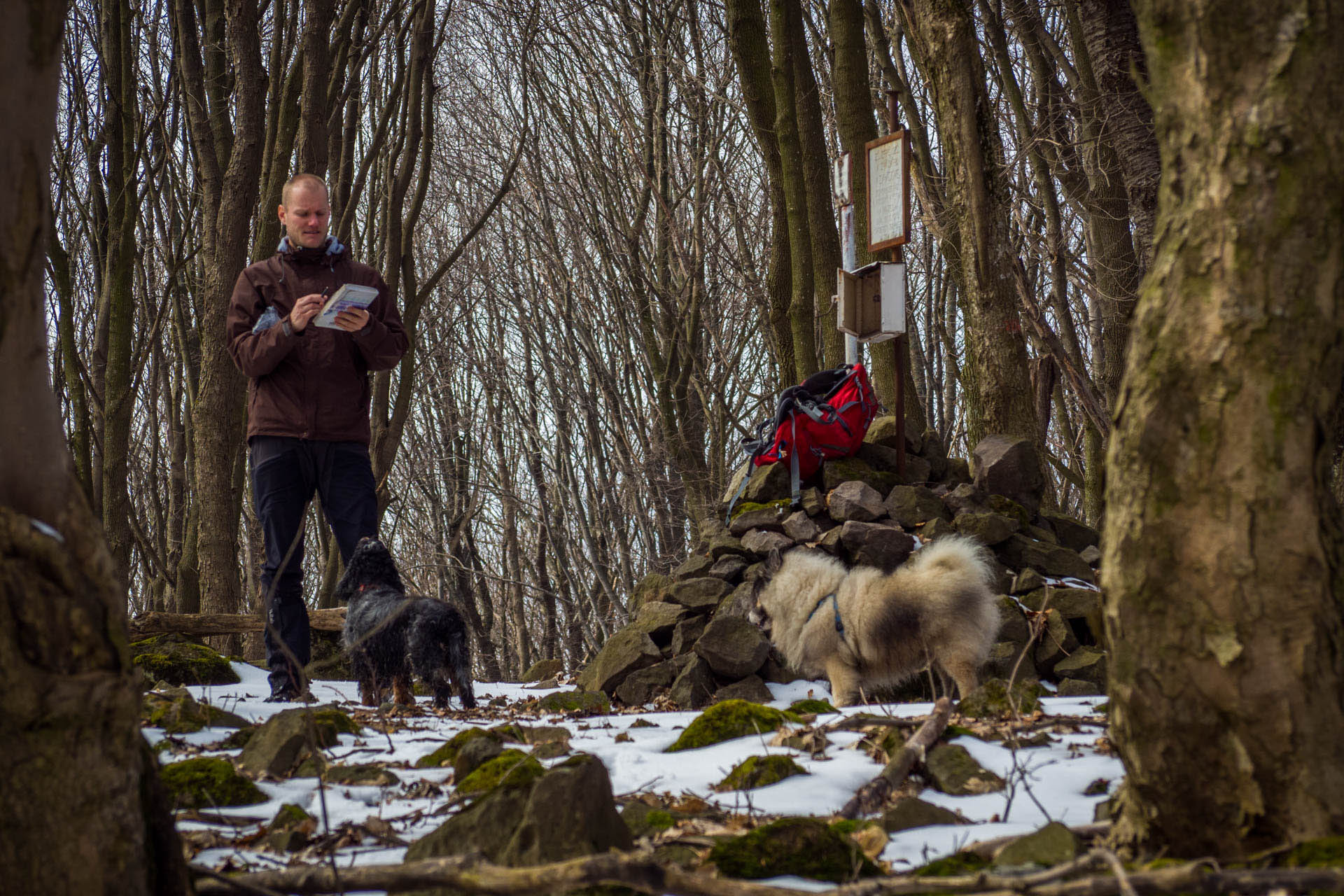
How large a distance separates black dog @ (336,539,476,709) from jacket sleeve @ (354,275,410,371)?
101cm

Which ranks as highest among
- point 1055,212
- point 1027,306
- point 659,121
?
point 659,121

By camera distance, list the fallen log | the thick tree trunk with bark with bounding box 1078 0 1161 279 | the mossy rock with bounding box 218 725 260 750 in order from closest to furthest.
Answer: the mossy rock with bounding box 218 725 260 750
the thick tree trunk with bark with bounding box 1078 0 1161 279
the fallen log

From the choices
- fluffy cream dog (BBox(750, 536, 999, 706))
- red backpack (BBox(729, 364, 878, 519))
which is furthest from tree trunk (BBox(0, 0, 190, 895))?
→ red backpack (BBox(729, 364, 878, 519))

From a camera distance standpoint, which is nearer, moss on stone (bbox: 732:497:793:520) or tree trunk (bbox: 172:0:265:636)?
moss on stone (bbox: 732:497:793:520)

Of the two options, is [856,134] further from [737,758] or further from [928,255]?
[928,255]

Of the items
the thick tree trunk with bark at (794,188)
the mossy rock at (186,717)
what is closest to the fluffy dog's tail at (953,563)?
the mossy rock at (186,717)

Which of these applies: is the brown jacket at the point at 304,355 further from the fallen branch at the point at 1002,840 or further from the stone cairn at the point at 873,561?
the fallen branch at the point at 1002,840

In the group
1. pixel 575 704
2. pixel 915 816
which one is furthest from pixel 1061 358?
pixel 915 816

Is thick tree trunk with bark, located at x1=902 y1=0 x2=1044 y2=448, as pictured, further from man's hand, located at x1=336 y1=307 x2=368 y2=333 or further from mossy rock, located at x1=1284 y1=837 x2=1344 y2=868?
mossy rock, located at x1=1284 y1=837 x2=1344 y2=868

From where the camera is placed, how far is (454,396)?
23422 mm

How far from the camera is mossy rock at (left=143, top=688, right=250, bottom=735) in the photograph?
160 inches

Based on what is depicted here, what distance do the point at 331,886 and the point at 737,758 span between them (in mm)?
1772

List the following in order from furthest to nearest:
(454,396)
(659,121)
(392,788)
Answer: (454,396) < (659,121) < (392,788)

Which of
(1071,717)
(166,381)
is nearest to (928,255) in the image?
(166,381)
